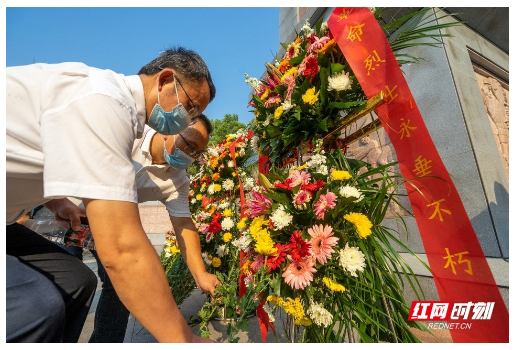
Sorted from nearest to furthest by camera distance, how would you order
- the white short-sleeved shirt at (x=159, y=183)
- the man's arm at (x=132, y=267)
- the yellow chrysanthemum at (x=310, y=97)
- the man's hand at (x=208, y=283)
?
the man's arm at (x=132, y=267)
the yellow chrysanthemum at (x=310, y=97)
the man's hand at (x=208, y=283)
the white short-sleeved shirt at (x=159, y=183)

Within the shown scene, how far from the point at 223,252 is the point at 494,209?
2.95 m

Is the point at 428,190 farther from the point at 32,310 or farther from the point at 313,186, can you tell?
the point at 32,310

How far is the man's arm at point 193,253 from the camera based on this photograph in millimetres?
1638

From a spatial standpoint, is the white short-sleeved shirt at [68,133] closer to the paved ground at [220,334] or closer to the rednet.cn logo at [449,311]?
the rednet.cn logo at [449,311]

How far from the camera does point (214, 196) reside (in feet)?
9.55

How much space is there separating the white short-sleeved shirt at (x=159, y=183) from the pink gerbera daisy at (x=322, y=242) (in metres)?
1.03

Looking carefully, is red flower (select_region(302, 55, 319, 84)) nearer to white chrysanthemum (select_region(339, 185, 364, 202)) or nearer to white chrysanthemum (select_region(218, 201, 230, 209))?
white chrysanthemum (select_region(339, 185, 364, 202))

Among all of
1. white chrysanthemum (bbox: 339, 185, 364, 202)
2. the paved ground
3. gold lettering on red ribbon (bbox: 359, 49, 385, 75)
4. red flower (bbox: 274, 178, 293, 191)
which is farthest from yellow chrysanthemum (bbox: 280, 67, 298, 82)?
the paved ground

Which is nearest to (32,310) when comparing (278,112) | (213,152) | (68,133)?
(68,133)

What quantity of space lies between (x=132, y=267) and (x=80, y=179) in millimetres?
277

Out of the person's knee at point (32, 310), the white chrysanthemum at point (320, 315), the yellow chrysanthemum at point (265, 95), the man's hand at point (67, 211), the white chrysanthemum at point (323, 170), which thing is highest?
the yellow chrysanthemum at point (265, 95)

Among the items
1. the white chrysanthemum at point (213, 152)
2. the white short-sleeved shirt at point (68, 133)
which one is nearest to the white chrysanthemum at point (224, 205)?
the white chrysanthemum at point (213, 152)

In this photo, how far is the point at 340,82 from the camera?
4.71 ft

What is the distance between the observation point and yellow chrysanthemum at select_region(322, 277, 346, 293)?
113cm
